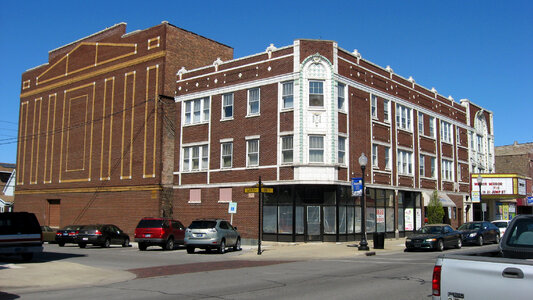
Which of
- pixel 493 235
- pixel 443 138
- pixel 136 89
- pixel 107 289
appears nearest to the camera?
pixel 107 289

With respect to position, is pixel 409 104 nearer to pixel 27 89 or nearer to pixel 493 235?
pixel 493 235

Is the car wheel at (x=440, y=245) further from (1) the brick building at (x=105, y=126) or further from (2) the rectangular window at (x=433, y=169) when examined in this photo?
(1) the brick building at (x=105, y=126)

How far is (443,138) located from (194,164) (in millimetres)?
22955

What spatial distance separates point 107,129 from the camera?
42.9m

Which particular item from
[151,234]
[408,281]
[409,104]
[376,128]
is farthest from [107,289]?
[409,104]

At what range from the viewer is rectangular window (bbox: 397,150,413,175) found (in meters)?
39.3

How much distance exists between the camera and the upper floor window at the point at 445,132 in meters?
45.8

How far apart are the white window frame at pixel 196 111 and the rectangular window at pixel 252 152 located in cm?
469

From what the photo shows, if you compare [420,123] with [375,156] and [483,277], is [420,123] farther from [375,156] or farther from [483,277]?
[483,277]

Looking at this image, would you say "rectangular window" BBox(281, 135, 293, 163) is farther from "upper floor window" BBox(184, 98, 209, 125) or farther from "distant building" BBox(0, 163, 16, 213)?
"distant building" BBox(0, 163, 16, 213)

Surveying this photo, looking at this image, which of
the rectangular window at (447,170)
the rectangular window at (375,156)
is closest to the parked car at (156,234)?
the rectangular window at (375,156)

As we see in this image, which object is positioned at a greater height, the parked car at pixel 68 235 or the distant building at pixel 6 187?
the distant building at pixel 6 187

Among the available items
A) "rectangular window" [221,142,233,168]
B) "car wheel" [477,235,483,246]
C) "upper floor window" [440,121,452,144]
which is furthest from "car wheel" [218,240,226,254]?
"upper floor window" [440,121,452,144]

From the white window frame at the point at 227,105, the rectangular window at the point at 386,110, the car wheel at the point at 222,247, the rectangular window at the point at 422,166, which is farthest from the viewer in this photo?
the rectangular window at the point at 422,166
